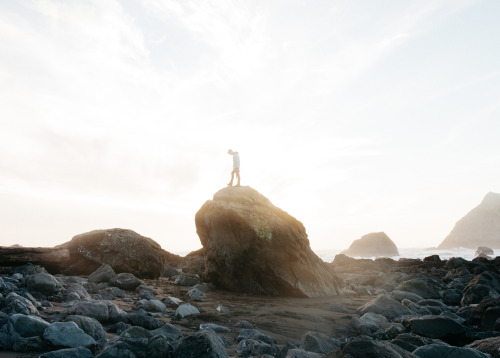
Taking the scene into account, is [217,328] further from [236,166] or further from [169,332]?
[236,166]

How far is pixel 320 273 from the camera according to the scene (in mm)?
13602

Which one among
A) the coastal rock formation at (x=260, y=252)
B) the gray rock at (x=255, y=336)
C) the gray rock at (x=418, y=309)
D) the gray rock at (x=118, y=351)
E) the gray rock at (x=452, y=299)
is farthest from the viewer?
the coastal rock formation at (x=260, y=252)

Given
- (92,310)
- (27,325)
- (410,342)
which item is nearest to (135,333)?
(27,325)

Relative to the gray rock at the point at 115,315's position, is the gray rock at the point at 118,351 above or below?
below

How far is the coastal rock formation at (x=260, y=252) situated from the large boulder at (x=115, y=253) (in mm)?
2824

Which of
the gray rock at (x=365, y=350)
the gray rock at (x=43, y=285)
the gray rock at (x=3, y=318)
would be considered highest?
the gray rock at (x=43, y=285)

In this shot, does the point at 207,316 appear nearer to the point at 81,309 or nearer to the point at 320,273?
the point at 81,309

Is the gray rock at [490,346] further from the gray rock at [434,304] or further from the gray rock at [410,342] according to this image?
the gray rock at [434,304]

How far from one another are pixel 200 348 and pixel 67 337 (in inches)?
71.2

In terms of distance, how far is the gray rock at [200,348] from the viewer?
4.04 metres

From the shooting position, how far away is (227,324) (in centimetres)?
714

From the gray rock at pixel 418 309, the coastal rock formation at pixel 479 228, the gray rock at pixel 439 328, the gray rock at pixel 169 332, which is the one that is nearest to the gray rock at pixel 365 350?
the gray rock at pixel 169 332

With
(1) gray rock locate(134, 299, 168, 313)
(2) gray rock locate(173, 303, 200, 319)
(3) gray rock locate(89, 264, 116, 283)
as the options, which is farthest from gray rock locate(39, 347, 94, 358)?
(3) gray rock locate(89, 264, 116, 283)

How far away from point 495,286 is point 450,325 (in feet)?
26.9
